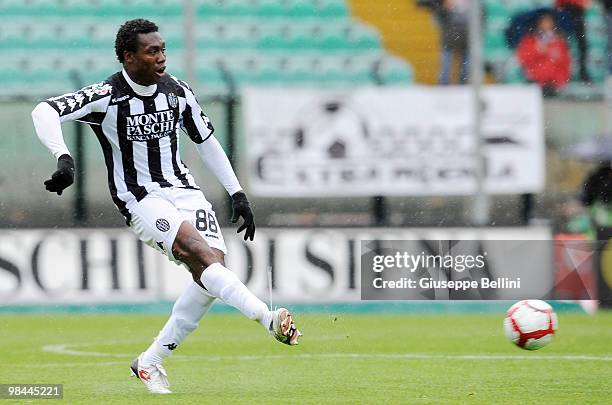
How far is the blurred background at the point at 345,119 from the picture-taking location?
13594mm

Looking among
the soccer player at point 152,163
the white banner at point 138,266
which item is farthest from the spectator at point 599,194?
the soccer player at point 152,163

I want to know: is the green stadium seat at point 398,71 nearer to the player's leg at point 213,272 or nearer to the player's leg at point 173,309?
the player's leg at point 173,309

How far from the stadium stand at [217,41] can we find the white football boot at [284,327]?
9941 millimetres

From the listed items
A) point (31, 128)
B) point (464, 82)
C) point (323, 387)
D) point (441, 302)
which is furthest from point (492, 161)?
point (323, 387)

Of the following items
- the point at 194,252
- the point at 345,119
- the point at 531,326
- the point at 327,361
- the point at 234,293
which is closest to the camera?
the point at 234,293

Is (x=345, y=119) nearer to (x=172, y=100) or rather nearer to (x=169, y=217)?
(x=172, y=100)

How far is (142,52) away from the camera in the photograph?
684 centimetres

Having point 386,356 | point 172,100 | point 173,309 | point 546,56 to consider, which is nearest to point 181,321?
point 173,309

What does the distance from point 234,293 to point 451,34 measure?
32.4 ft

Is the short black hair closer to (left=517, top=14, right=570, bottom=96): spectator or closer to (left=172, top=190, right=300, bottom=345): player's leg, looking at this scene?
(left=172, top=190, right=300, bottom=345): player's leg

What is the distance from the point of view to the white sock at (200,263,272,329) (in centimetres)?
621

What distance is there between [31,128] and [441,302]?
16.7 feet

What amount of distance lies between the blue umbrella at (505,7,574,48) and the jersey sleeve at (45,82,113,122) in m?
10.3

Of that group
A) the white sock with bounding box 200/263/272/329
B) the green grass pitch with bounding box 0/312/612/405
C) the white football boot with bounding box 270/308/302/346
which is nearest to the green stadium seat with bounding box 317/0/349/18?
the green grass pitch with bounding box 0/312/612/405
